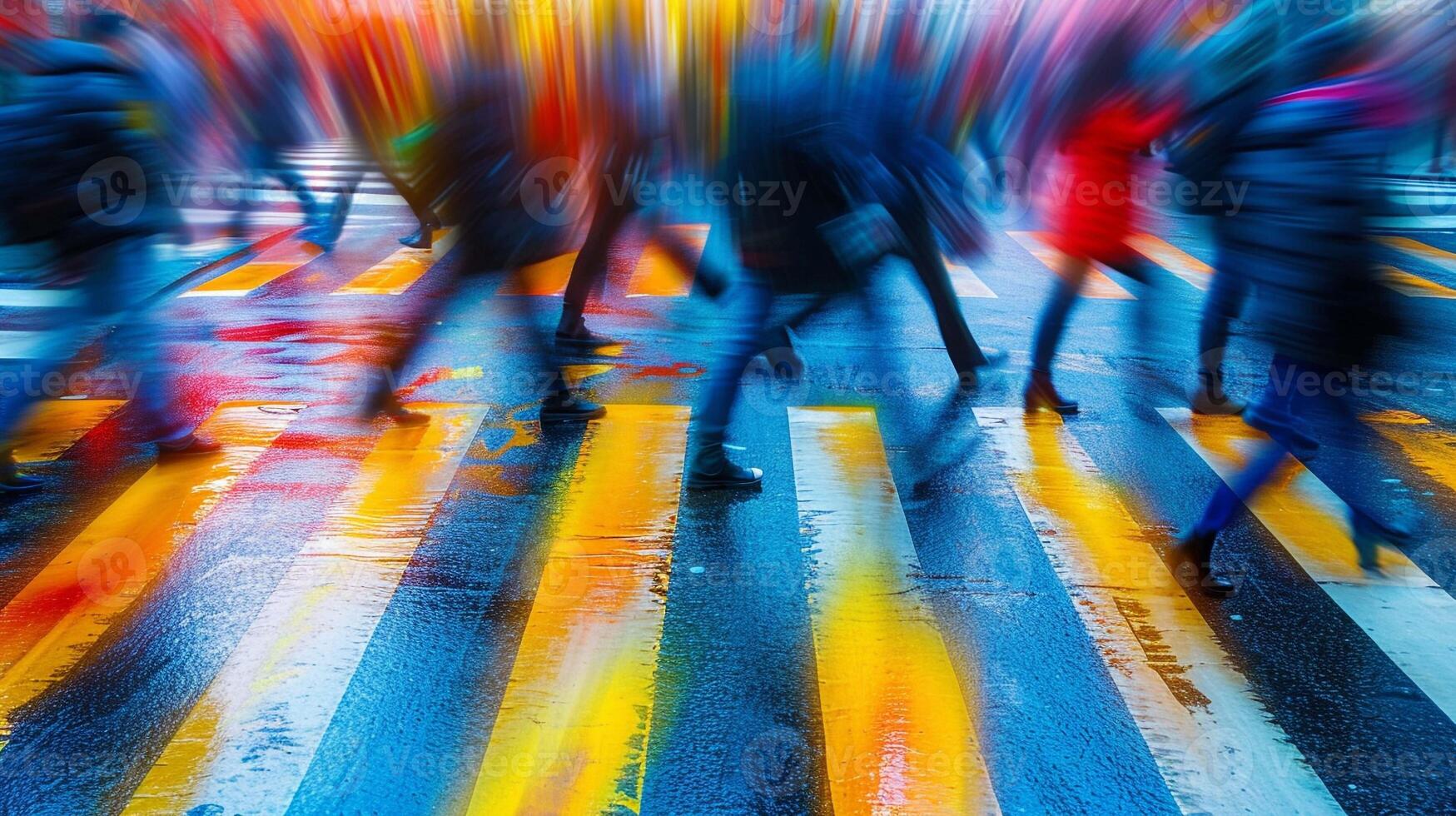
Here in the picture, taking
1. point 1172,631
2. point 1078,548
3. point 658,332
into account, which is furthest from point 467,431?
point 1172,631

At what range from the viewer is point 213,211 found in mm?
11562

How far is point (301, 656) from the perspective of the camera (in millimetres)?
3680

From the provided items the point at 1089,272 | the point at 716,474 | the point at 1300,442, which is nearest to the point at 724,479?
the point at 716,474

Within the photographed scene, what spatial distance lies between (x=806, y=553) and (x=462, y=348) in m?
3.32

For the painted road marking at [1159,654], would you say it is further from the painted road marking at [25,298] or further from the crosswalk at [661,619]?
the painted road marking at [25,298]

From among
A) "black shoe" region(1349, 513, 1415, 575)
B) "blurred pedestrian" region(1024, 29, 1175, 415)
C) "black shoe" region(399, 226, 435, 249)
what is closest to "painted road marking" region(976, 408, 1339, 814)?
"black shoe" region(1349, 513, 1415, 575)

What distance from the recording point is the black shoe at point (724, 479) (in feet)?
16.3

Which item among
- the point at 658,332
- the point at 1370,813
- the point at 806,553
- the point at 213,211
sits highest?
the point at 213,211

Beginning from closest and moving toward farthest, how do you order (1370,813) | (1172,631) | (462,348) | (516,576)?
(1370,813) → (1172,631) → (516,576) → (462,348)

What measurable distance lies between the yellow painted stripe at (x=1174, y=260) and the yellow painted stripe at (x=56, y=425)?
6.72 m

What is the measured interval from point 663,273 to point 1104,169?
3.94 metres

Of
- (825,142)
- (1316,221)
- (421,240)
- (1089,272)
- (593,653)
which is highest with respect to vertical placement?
(825,142)

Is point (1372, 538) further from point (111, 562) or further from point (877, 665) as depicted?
point (111, 562)

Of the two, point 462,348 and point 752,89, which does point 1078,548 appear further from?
point 462,348
